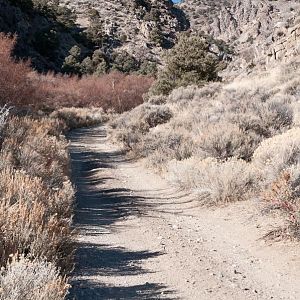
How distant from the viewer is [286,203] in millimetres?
5875

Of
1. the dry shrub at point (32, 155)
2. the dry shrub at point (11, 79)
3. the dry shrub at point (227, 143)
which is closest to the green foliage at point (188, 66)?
the dry shrub at point (11, 79)

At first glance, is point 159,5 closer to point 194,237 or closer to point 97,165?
point 97,165

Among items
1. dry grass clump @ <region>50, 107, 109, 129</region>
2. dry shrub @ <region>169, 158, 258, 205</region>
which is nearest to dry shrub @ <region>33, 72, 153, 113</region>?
dry grass clump @ <region>50, 107, 109, 129</region>

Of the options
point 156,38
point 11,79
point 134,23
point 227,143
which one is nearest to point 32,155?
point 227,143

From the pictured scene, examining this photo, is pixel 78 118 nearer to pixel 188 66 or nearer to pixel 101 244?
pixel 188 66

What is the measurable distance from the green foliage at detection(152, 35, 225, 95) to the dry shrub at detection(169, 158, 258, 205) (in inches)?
863

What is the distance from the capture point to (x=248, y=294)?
15.0 ft

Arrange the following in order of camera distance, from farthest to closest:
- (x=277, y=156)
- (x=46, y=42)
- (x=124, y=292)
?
(x=46, y=42) → (x=277, y=156) → (x=124, y=292)

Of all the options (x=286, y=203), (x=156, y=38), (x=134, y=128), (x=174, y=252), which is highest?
(x=156, y=38)

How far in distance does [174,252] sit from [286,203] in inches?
68.4

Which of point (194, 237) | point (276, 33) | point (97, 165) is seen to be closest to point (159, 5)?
point (276, 33)

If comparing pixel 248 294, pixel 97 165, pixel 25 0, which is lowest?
pixel 97 165

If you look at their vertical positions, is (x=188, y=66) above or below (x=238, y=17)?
below

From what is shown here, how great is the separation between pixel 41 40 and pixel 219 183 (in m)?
60.6
